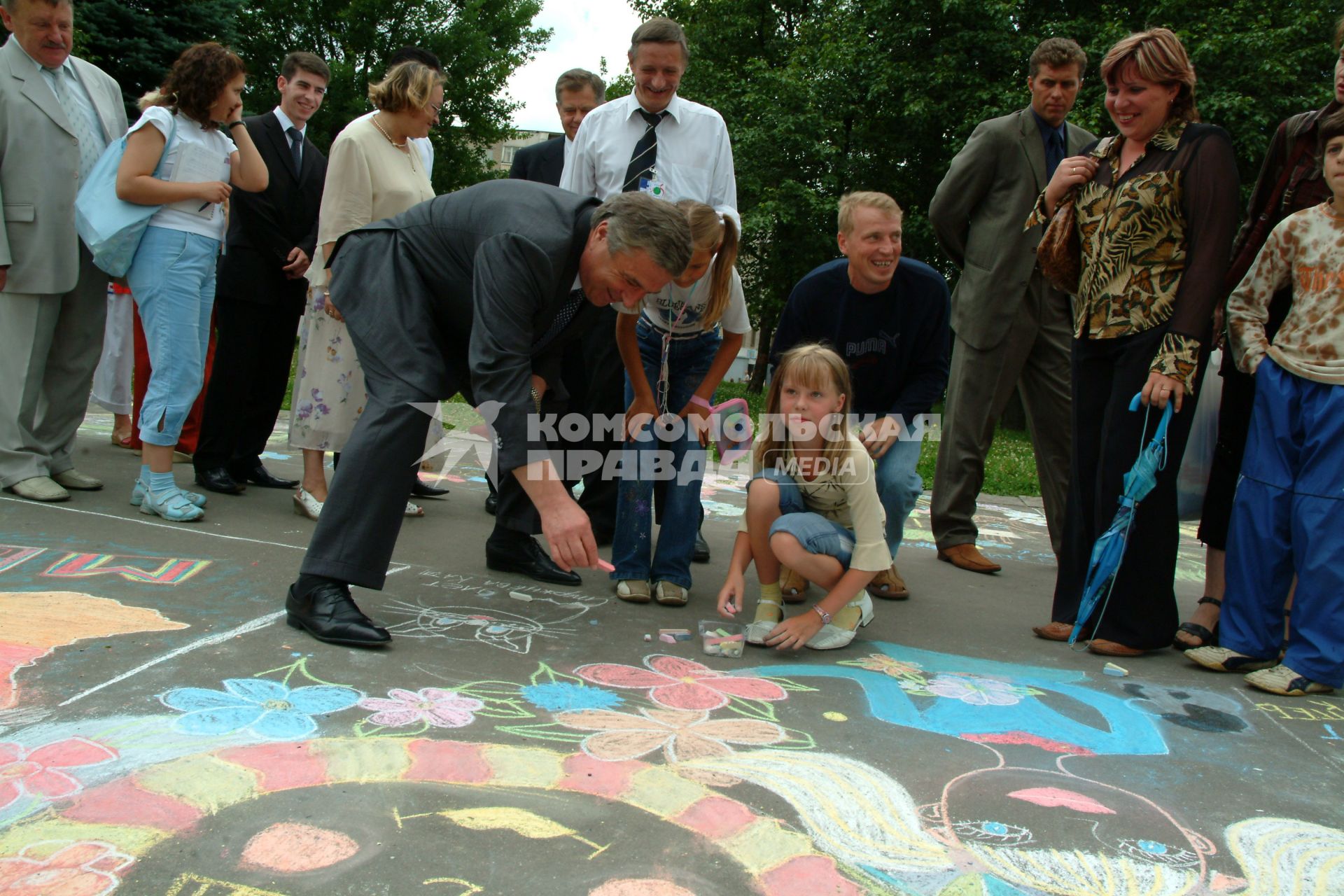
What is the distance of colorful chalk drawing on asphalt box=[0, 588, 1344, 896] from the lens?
173 cm

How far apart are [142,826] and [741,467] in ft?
18.3

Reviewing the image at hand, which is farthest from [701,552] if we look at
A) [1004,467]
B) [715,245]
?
[1004,467]

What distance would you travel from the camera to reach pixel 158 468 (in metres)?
4.05

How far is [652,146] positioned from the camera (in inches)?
159

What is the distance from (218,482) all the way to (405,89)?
74.0 inches

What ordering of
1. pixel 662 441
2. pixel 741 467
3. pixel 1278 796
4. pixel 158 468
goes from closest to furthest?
pixel 1278 796, pixel 662 441, pixel 158 468, pixel 741 467

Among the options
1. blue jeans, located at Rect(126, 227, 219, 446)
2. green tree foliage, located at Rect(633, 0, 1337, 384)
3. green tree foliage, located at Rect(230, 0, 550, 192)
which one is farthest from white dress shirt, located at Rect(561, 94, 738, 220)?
green tree foliage, located at Rect(230, 0, 550, 192)

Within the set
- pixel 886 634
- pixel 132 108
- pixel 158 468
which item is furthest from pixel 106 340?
pixel 132 108

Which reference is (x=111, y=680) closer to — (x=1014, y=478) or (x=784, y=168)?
(x=1014, y=478)

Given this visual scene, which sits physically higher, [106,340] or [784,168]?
[784,168]

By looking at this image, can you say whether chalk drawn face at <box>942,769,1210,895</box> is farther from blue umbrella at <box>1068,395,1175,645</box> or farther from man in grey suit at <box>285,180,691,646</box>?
blue umbrella at <box>1068,395,1175,645</box>

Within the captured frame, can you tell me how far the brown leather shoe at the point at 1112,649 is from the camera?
3.33 m

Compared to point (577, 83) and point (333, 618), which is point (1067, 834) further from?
point (577, 83)

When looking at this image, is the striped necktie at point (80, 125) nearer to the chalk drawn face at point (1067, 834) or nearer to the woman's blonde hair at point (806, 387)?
the woman's blonde hair at point (806, 387)
